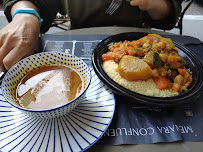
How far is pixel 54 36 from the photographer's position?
128 centimetres

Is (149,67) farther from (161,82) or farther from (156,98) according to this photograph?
(156,98)

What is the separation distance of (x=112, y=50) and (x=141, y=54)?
0.19 m

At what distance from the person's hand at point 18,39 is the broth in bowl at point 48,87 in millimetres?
207

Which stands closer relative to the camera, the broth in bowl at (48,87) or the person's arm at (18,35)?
the broth in bowl at (48,87)

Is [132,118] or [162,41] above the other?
[162,41]

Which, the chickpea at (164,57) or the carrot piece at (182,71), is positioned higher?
the chickpea at (164,57)

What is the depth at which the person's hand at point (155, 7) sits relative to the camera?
4.08 feet

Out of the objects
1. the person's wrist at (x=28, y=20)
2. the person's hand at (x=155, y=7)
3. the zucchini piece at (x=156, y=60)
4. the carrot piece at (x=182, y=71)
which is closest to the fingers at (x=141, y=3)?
the person's hand at (x=155, y=7)

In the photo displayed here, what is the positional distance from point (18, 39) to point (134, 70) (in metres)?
0.69

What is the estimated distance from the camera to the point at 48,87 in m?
0.70

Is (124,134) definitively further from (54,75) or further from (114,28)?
(114,28)

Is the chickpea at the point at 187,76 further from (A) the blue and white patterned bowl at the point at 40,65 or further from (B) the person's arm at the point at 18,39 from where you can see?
(B) the person's arm at the point at 18,39

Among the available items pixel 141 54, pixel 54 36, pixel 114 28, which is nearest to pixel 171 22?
pixel 114 28

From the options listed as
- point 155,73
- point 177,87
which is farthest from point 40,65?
point 177,87
